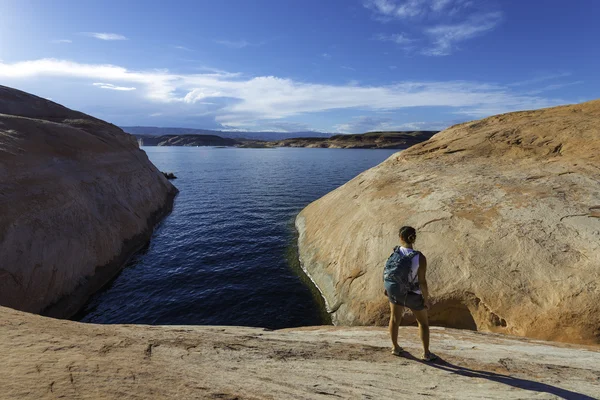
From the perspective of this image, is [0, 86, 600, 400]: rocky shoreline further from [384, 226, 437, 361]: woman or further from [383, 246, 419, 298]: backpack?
[383, 246, 419, 298]: backpack

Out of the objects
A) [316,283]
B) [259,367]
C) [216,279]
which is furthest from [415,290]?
[216,279]

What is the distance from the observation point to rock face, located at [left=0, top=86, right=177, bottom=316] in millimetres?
13805

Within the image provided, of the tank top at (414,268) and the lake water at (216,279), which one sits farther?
the lake water at (216,279)

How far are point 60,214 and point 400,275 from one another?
750 inches

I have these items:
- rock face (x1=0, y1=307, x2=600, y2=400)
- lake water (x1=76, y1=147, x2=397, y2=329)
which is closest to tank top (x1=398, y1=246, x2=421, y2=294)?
rock face (x1=0, y1=307, x2=600, y2=400)

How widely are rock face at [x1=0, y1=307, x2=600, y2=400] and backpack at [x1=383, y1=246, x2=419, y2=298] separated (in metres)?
1.67

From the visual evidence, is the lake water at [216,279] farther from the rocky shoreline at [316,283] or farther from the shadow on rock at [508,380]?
the shadow on rock at [508,380]

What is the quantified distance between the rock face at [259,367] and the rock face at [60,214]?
25.6 feet

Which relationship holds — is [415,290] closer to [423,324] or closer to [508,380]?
[423,324]

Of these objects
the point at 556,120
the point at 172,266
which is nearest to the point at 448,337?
the point at 172,266

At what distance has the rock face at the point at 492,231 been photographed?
9961 mm

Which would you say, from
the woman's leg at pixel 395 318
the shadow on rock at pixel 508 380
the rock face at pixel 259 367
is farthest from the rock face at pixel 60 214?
the shadow on rock at pixel 508 380

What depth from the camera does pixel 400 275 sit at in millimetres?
6602

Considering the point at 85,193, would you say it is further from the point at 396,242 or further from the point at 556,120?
the point at 556,120
